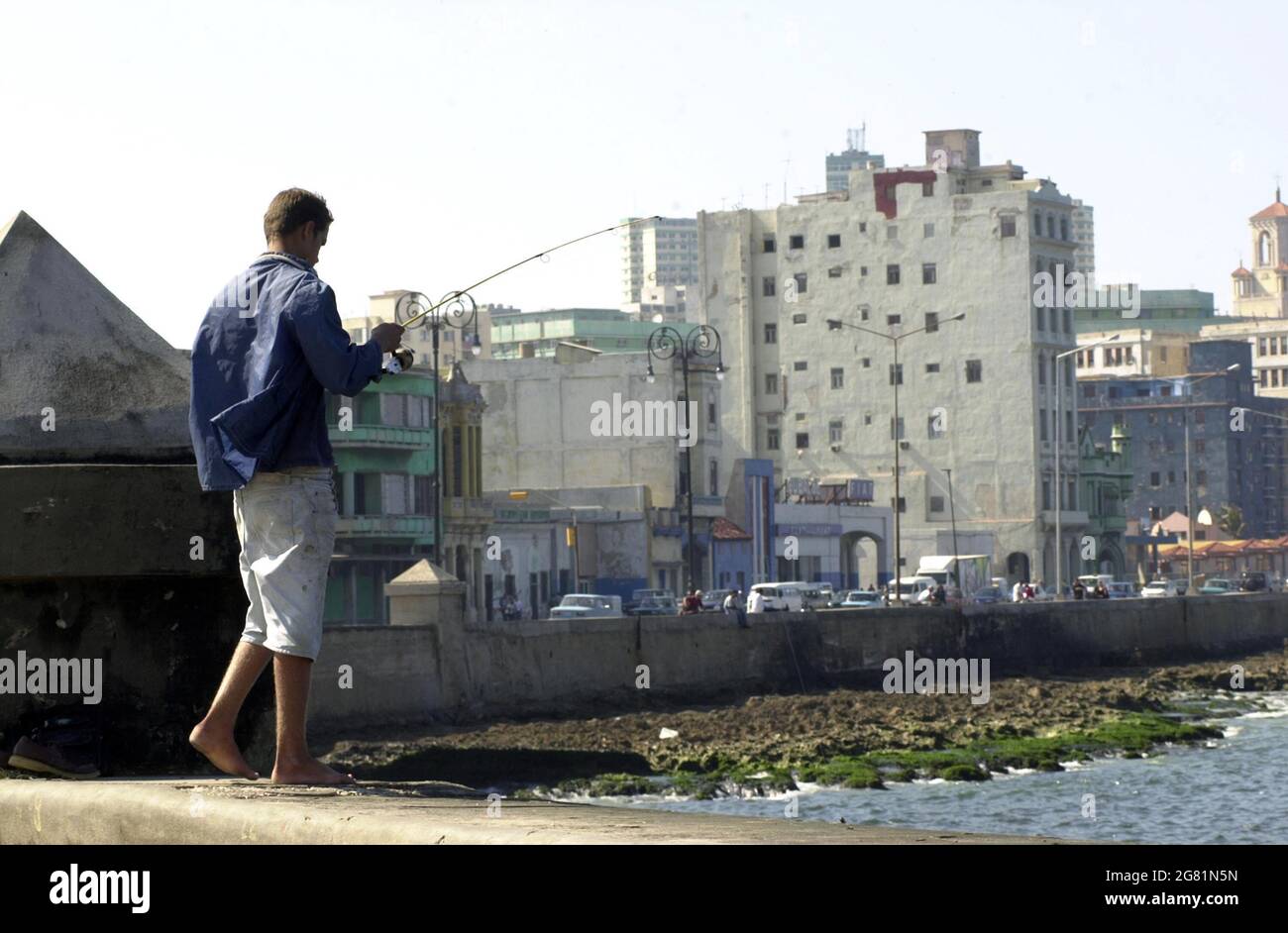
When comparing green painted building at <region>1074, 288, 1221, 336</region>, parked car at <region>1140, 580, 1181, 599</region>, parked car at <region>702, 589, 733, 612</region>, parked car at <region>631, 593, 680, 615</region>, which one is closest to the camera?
parked car at <region>631, 593, 680, 615</region>

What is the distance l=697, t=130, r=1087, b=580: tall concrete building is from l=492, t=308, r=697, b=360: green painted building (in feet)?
136

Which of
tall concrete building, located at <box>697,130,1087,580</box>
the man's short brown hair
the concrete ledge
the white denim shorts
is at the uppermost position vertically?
tall concrete building, located at <box>697,130,1087,580</box>

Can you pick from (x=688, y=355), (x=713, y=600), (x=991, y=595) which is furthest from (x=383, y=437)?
(x=991, y=595)

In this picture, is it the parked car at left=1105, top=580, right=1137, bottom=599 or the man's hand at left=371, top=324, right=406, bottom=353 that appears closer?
Answer: the man's hand at left=371, top=324, right=406, bottom=353

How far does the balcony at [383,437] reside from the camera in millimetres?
58188

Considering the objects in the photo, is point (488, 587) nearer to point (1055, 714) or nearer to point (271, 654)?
point (1055, 714)

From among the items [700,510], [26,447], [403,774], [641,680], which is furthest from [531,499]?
[26,447]

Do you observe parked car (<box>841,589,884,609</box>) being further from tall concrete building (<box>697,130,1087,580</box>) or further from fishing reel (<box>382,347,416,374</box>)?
fishing reel (<box>382,347,416,374</box>)

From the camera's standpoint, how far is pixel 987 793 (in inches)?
1283

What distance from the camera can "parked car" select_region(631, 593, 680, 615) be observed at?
60.0 m

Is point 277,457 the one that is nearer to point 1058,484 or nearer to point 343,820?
point 343,820

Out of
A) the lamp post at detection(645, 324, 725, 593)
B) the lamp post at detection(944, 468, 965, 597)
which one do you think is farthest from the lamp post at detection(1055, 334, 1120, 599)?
the lamp post at detection(645, 324, 725, 593)

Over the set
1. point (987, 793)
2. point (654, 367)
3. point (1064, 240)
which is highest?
point (1064, 240)
